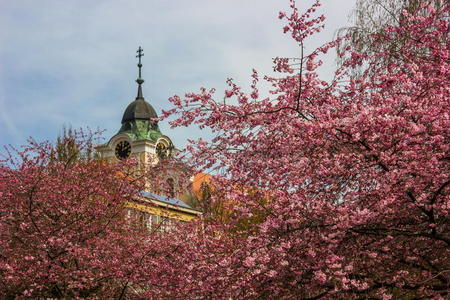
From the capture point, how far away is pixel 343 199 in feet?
21.2

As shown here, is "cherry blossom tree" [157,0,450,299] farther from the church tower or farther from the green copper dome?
the green copper dome

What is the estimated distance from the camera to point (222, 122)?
780cm

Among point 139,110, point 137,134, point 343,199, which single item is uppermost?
point 139,110

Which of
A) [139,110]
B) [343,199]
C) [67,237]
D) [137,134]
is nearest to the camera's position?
[343,199]

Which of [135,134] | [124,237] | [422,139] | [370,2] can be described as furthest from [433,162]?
[135,134]

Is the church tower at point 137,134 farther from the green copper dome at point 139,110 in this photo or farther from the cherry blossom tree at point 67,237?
the cherry blossom tree at point 67,237

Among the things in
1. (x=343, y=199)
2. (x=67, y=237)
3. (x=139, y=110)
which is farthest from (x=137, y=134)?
(x=343, y=199)

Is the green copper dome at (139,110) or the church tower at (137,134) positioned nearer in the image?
the church tower at (137,134)

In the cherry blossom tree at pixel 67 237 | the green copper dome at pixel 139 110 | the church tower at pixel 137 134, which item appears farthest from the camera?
the green copper dome at pixel 139 110

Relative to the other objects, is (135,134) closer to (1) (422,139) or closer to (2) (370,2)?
(2) (370,2)

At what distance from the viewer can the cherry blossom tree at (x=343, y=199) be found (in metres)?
5.94

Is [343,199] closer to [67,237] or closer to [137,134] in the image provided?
[67,237]

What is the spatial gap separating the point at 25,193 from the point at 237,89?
5846 millimetres

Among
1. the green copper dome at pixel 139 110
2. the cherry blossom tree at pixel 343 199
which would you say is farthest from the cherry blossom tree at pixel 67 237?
the green copper dome at pixel 139 110
